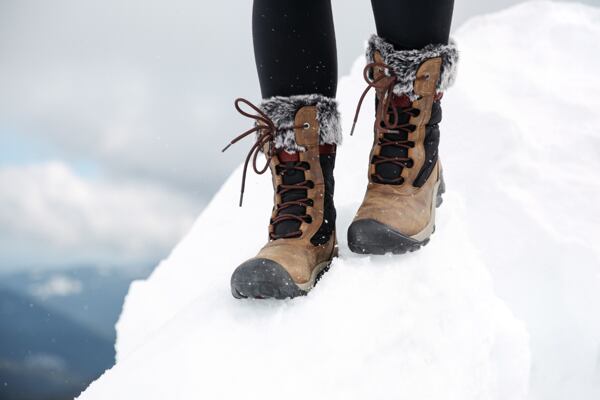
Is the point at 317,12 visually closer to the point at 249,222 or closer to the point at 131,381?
the point at 131,381

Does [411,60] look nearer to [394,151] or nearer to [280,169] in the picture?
[394,151]

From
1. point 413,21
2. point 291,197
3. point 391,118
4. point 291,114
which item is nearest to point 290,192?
point 291,197

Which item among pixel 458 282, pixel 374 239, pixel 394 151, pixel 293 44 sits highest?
pixel 293 44

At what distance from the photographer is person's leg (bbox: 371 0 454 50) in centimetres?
107

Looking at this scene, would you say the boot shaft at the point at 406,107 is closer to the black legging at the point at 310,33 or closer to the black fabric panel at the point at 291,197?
the black legging at the point at 310,33

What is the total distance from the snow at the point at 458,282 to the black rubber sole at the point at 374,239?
3 centimetres

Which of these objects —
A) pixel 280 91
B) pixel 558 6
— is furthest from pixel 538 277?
pixel 558 6

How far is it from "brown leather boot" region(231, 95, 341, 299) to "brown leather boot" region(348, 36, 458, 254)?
Answer: 0.08 metres

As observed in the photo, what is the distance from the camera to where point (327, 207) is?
3.86 ft

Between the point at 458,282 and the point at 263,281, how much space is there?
1.58ft

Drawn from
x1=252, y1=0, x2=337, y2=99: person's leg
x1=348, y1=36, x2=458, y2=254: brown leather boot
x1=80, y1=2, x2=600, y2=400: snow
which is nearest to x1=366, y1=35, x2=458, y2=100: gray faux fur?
x1=348, y1=36, x2=458, y2=254: brown leather boot

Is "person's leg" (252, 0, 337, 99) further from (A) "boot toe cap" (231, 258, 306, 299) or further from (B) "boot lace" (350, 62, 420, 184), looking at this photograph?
(A) "boot toe cap" (231, 258, 306, 299)

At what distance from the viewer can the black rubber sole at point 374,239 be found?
1114mm

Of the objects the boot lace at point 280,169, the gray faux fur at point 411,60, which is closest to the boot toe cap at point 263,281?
the boot lace at point 280,169
